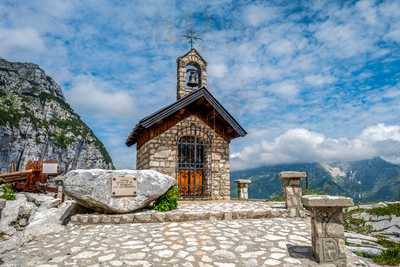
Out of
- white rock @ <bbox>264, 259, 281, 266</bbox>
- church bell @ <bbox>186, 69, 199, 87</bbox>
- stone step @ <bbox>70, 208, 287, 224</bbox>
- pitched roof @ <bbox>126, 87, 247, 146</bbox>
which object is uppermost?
church bell @ <bbox>186, 69, 199, 87</bbox>

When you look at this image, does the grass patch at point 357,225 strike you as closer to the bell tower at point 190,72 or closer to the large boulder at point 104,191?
the large boulder at point 104,191

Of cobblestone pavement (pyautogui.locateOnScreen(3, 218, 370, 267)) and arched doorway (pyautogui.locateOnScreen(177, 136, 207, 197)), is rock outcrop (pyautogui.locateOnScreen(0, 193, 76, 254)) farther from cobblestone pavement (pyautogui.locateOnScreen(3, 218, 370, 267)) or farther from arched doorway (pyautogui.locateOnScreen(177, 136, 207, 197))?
arched doorway (pyautogui.locateOnScreen(177, 136, 207, 197))

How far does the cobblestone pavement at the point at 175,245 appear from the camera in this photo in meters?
4.77

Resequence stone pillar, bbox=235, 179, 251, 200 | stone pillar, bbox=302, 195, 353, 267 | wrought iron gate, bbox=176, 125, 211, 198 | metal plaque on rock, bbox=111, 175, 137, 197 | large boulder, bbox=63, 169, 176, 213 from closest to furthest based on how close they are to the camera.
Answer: stone pillar, bbox=302, 195, 353, 267, large boulder, bbox=63, 169, 176, 213, metal plaque on rock, bbox=111, 175, 137, 197, wrought iron gate, bbox=176, 125, 211, 198, stone pillar, bbox=235, 179, 251, 200

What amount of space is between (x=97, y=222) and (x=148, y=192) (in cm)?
152

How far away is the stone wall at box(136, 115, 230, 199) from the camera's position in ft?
43.0

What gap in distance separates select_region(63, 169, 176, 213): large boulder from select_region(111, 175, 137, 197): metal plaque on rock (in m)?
0.08

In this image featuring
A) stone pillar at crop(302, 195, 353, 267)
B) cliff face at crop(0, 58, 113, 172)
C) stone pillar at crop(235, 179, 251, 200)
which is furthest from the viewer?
cliff face at crop(0, 58, 113, 172)

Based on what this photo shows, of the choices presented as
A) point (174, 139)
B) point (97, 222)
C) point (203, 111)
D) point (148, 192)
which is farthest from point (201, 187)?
point (97, 222)

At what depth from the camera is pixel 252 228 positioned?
6703 millimetres

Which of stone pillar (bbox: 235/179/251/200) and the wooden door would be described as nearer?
the wooden door

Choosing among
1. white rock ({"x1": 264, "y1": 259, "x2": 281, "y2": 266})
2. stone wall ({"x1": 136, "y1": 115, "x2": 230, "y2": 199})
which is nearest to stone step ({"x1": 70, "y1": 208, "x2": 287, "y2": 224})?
white rock ({"x1": 264, "y1": 259, "x2": 281, "y2": 266})

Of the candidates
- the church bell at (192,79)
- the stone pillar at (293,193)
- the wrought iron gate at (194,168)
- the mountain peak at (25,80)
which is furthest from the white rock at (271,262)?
the mountain peak at (25,80)

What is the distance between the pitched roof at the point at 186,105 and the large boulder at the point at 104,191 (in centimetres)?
494
